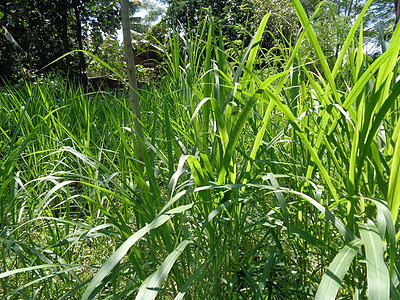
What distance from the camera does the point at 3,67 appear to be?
4.74 m

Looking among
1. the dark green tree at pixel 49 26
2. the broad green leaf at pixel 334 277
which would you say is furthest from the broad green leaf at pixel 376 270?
the dark green tree at pixel 49 26

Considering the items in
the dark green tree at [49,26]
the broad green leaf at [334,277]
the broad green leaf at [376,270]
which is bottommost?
the broad green leaf at [334,277]

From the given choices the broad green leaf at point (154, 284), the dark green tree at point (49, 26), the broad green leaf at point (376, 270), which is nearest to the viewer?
the broad green leaf at point (376, 270)

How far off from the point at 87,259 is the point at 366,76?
1171 millimetres

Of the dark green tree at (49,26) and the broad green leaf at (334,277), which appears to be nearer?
the broad green leaf at (334,277)

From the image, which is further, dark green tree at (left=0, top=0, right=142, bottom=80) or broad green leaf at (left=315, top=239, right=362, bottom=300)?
dark green tree at (left=0, top=0, right=142, bottom=80)

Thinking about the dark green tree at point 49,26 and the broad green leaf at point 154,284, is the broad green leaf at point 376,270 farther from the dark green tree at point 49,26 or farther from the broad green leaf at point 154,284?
the dark green tree at point 49,26

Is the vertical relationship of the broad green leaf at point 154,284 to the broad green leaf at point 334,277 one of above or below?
below

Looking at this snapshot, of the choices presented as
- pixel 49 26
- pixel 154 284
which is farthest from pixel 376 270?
pixel 49 26

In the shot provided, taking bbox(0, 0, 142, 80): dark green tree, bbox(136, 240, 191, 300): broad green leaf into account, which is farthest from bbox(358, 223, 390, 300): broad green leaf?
bbox(0, 0, 142, 80): dark green tree

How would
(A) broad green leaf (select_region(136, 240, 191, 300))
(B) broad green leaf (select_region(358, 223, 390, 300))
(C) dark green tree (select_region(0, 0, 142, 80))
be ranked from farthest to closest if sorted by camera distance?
(C) dark green tree (select_region(0, 0, 142, 80))
(A) broad green leaf (select_region(136, 240, 191, 300))
(B) broad green leaf (select_region(358, 223, 390, 300))

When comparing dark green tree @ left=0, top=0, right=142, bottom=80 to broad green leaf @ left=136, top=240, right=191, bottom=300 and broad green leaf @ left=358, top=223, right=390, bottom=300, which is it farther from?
broad green leaf @ left=358, top=223, right=390, bottom=300

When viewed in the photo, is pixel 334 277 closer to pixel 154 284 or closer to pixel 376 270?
pixel 376 270

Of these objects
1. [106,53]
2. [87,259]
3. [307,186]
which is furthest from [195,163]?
[106,53]
